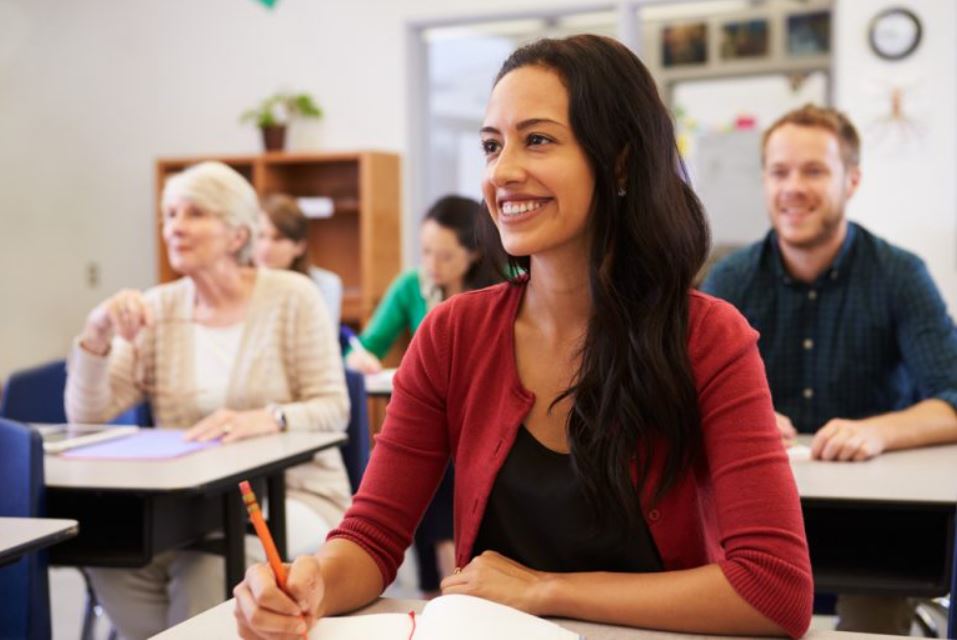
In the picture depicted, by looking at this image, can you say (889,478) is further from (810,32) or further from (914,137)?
(810,32)

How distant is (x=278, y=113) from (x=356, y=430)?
4415 millimetres

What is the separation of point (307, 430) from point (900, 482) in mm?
1418

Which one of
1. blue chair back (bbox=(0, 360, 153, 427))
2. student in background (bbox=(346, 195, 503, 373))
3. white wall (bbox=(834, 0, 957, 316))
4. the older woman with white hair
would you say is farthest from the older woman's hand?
white wall (bbox=(834, 0, 957, 316))

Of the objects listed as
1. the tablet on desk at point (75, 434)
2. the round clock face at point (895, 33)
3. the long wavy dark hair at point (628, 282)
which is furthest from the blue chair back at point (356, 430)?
the round clock face at point (895, 33)

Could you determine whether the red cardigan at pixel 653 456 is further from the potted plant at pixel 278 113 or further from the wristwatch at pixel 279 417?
the potted plant at pixel 278 113

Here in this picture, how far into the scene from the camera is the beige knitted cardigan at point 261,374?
9.24 ft

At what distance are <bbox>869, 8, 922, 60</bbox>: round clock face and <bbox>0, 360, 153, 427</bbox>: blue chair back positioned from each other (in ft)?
13.9

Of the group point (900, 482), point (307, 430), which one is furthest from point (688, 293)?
point (307, 430)

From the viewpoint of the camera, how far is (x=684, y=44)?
7.65 meters

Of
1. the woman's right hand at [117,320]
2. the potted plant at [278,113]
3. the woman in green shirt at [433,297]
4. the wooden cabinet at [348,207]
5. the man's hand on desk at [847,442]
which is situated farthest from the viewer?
the potted plant at [278,113]

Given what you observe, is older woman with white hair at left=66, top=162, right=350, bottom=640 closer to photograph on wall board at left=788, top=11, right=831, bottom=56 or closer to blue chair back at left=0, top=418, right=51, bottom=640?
blue chair back at left=0, top=418, right=51, bottom=640

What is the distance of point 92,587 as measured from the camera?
9.12 ft

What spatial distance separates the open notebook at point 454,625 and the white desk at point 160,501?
38.9 inches

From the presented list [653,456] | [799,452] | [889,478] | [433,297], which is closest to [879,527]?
[889,478]
